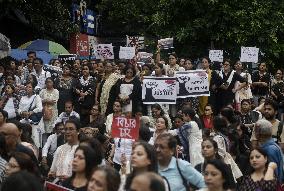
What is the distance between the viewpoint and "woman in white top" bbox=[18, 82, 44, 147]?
12.7 meters

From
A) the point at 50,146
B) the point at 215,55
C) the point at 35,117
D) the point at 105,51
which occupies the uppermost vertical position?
the point at 105,51

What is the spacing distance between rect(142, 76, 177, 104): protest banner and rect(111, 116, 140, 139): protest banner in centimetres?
444

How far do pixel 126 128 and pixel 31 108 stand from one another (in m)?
4.13

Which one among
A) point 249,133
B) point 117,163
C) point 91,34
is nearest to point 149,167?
point 117,163

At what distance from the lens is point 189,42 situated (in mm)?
24641

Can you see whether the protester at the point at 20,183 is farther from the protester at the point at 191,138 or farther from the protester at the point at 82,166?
the protester at the point at 191,138

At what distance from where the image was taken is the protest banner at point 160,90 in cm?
1377

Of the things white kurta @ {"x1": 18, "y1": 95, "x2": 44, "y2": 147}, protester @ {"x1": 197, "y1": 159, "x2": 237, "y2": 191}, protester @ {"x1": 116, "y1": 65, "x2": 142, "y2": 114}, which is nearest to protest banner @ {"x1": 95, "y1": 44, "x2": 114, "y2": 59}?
protester @ {"x1": 116, "y1": 65, "x2": 142, "y2": 114}

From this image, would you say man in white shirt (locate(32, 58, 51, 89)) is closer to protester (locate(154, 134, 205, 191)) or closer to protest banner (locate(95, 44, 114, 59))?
protest banner (locate(95, 44, 114, 59))

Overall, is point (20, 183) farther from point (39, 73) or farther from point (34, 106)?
point (39, 73)

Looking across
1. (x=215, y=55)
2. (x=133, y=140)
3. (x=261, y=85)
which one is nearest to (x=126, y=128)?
(x=133, y=140)

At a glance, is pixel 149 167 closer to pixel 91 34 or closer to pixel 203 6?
pixel 203 6

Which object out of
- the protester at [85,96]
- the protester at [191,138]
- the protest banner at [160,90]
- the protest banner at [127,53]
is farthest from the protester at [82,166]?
the protest banner at [127,53]

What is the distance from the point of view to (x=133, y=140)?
9.18 m
